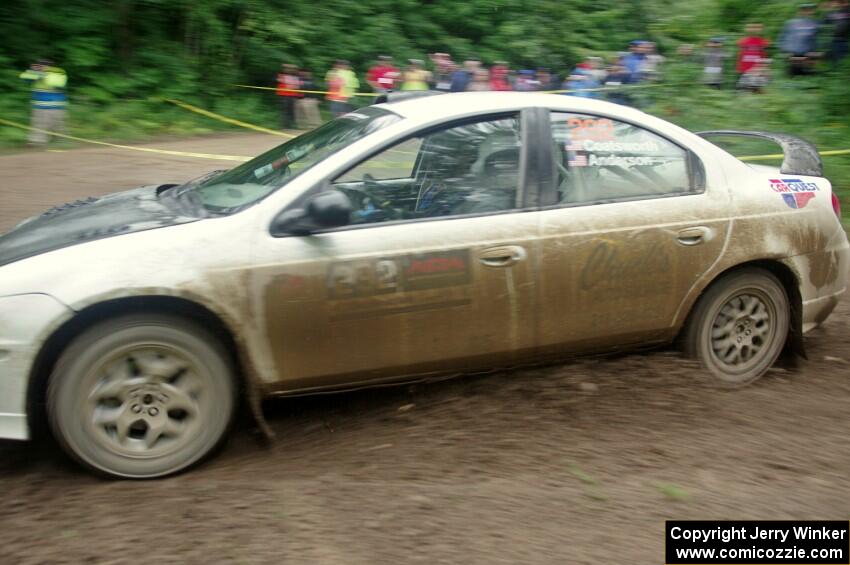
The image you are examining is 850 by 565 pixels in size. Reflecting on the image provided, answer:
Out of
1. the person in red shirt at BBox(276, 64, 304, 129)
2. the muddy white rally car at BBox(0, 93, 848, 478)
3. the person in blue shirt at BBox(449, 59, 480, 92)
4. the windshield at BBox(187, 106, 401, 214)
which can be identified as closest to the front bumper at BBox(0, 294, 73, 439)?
the muddy white rally car at BBox(0, 93, 848, 478)

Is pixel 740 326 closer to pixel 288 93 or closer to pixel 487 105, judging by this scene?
pixel 487 105

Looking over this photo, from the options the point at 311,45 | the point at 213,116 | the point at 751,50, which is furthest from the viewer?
the point at 311,45

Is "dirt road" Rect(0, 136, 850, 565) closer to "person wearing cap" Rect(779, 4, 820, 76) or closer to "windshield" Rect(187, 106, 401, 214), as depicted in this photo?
"windshield" Rect(187, 106, 401, 214)

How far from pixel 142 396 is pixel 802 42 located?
41.7ft

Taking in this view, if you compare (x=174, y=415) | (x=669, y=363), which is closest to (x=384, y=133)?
(x=174, y=415)

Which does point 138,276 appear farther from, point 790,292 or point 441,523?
point 790,292

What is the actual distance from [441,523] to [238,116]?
17354 mm

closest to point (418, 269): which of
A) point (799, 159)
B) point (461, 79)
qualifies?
point (799, 159)

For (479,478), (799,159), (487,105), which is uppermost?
(487,105)

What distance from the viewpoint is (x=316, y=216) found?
3928mm

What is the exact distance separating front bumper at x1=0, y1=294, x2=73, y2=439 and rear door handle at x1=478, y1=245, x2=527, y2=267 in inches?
74.6

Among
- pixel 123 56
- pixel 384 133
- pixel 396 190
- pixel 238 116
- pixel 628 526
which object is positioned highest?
pixel 123 56

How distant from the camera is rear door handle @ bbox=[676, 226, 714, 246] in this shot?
4.65 meters

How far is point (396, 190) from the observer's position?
4309mm
